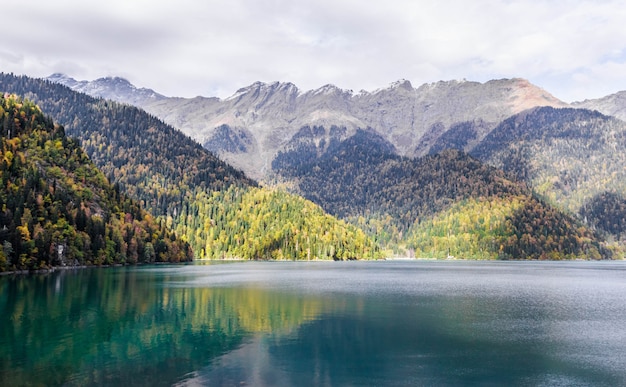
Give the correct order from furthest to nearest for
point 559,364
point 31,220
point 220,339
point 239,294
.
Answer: point 31,220, point 239,294, point 220,339, point 559,364

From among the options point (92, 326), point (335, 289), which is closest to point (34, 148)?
point (335, 289)

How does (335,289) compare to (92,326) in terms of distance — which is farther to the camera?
(335,289)

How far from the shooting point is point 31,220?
14450cm

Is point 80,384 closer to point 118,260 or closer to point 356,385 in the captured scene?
point 356,385

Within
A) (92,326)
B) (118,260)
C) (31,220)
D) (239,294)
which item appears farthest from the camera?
(118,260)

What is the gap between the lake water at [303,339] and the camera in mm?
41531

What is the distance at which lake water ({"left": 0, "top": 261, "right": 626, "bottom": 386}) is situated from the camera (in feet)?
136

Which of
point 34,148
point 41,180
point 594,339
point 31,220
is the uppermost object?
point 34,148

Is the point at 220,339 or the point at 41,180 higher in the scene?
the point at 41,180

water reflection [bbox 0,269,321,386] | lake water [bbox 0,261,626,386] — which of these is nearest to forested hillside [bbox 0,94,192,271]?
water reflection [bbox 0,269,321,386]

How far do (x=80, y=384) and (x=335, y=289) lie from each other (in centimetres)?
7826

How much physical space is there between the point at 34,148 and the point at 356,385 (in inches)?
7647

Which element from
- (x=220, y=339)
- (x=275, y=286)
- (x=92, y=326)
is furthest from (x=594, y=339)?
(x=275, y=286)

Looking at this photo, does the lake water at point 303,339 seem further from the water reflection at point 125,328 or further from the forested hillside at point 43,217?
the forested hillside at point 43,217
